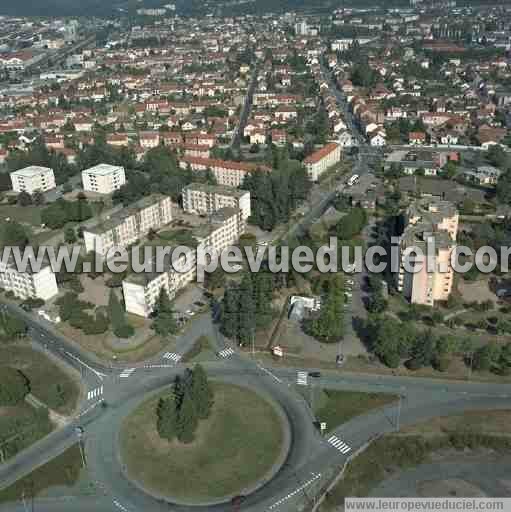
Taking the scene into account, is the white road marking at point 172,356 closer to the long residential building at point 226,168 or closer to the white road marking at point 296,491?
the white road marking at point 296,491

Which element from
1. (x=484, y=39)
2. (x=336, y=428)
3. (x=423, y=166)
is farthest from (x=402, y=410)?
(x=484, y=39)

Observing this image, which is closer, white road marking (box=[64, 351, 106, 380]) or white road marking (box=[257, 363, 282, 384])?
white road marking (box=[257, 363, 282, 384])

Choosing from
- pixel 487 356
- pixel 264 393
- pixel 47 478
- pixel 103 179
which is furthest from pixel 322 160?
pixel 47 478

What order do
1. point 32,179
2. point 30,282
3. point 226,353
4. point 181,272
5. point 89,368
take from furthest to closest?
point 32,179, point 181,272, point 30,282, point 226,353, point 89,368

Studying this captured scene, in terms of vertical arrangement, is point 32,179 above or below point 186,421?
above

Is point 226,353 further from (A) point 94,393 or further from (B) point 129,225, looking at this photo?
(B) point 129,225

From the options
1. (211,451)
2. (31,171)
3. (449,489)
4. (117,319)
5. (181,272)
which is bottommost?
(449,489)

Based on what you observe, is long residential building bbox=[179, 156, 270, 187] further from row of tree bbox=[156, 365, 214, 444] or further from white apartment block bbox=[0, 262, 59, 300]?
row of tree bbox=[156, 365, 214, 444]

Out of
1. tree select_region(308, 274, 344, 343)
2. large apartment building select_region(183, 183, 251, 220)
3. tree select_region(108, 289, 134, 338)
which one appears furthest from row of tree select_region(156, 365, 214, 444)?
large apartment building select_region(183, 183, 251, 220)
